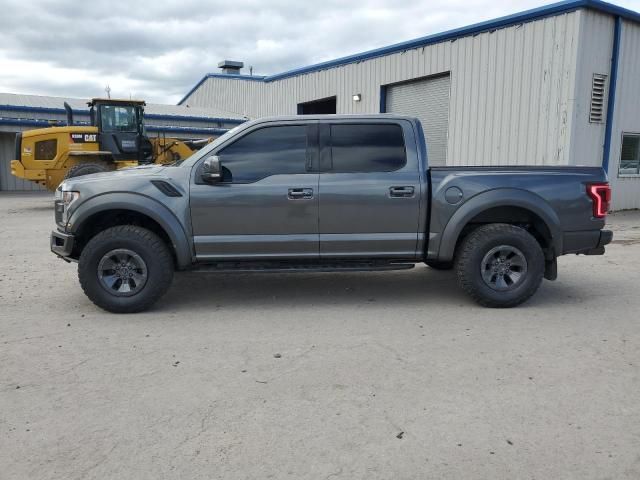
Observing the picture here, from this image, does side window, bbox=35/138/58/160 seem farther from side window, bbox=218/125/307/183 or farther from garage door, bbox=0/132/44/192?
side window, bbox=218/125/307/183

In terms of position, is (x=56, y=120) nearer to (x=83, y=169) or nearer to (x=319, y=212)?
(x=83, y=169)

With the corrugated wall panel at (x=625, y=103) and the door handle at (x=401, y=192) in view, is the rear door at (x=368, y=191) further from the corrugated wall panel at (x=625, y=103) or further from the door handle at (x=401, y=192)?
the corrugated wall panel at (x=625, y=103)

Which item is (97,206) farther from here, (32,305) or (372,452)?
(372,452)

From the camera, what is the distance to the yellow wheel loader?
15344mm

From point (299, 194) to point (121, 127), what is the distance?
12748 mm

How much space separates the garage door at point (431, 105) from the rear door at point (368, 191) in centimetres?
1036

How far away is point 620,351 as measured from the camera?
423 cm

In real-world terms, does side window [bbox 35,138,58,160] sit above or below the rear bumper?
above

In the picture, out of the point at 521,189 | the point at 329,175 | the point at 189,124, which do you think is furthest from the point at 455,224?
the point at 189,124

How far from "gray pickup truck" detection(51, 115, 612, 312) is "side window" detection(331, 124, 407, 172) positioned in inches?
0.4

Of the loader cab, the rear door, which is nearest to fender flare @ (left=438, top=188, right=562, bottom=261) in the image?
the rear door

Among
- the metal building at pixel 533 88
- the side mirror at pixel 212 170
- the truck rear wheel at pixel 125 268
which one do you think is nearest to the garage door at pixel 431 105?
the metal building at pixel 533 88

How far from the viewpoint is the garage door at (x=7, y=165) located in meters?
23.6

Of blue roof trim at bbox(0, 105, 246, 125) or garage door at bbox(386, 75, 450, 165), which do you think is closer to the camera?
garage door at bbox(386, 75, 450, 165)
